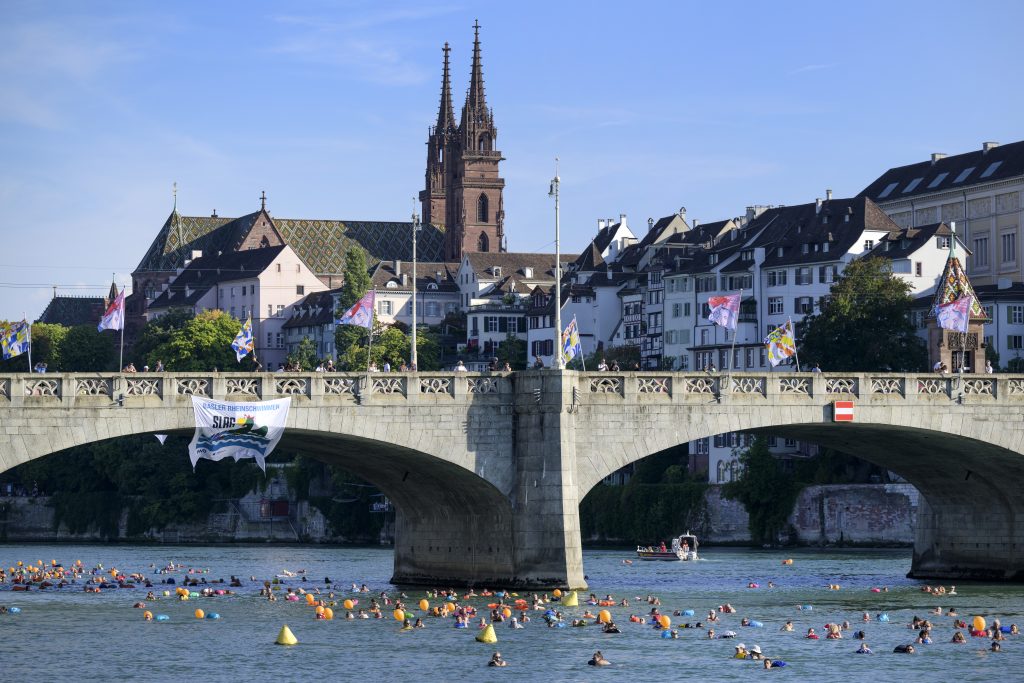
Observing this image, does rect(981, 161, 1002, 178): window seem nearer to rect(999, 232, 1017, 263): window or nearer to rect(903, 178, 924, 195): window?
rect(999, 232, 1017, 263): window

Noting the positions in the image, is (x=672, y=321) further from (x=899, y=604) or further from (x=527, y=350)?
(x=899, y=604)

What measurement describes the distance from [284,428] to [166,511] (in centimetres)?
8337

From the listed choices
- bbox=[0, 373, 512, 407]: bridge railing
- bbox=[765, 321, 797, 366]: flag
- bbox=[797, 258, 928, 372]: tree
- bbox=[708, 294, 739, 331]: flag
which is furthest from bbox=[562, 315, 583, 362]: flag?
bbox=[797, 258, 928, 372]: tree

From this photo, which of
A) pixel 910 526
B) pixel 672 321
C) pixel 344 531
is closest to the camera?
pixel 910 526

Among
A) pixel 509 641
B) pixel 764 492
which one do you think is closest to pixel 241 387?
pixel 509 641

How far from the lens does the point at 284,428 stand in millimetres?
63312

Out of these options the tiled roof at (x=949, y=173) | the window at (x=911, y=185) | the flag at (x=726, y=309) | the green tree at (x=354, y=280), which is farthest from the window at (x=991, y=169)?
the flag at (x=726, y=309)

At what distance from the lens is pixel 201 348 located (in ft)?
525

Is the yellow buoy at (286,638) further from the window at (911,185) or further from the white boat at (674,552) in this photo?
the window at (911,185)

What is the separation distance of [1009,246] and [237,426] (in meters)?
88.3

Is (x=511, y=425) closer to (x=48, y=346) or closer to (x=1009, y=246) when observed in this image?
(x=1009, y=246)

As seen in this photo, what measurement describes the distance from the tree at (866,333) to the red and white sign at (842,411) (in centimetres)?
5065

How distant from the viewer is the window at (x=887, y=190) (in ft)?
505

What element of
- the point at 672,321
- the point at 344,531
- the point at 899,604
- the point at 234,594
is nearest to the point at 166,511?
the point at 344,531
